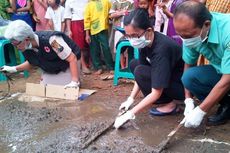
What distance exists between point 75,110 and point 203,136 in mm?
1583

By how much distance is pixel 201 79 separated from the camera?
3406mm

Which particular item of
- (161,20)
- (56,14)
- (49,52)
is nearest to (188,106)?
(161,20)

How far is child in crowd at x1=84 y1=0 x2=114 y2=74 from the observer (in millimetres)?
5695

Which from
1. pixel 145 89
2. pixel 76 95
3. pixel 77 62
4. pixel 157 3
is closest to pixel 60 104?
pixel 76 95

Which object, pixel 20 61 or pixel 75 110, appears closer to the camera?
pixel 75 110

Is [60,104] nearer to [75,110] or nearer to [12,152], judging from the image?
[75,110]

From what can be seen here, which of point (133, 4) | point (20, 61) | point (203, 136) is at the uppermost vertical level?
A: point (133, 4)

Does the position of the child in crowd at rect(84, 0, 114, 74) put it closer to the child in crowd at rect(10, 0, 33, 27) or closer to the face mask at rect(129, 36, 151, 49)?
the child in crowd at rect(10, 0, 33, 27)

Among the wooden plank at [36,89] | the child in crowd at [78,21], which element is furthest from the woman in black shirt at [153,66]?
the child in crowd at [78,21]

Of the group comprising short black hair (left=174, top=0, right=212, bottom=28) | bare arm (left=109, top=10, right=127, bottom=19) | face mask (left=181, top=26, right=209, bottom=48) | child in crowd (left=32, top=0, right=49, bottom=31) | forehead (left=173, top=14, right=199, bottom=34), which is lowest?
child in crowd (left=32, top=0, right=49, bottom=31)

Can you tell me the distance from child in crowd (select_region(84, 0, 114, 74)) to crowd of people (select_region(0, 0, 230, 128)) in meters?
0.02

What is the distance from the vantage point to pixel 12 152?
322cm

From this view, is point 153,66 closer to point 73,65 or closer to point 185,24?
point 185,24

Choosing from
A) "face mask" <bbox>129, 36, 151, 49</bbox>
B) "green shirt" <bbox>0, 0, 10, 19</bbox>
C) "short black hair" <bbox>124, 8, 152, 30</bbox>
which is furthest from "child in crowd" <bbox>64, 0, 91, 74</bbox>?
"short black hair" <bbox>124, 8, 152, 30</bbox>
